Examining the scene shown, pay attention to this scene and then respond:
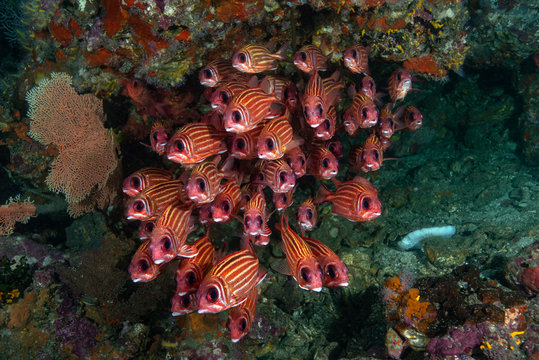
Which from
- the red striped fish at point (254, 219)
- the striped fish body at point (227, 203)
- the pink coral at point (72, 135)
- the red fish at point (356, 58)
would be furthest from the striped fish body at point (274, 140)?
the pink coral at point (72, 135)

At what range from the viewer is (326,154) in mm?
4051

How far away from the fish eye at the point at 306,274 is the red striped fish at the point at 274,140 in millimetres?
1254

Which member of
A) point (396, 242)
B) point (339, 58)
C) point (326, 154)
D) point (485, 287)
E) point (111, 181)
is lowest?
point (396, 242)

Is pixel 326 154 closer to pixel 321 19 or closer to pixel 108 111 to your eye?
pixel 321 19

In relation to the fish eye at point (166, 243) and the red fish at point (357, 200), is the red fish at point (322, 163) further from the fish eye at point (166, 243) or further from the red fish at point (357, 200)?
the fish eye at point (166, 243)

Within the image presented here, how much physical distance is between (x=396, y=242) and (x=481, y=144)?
5461mm

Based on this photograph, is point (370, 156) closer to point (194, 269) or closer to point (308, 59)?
point (308, 59)

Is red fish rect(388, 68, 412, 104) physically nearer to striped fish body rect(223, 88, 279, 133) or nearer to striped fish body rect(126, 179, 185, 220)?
striped fish body rect(223, 88, 279, 133)

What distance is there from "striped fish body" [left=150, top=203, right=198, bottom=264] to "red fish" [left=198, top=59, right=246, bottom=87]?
180 cm

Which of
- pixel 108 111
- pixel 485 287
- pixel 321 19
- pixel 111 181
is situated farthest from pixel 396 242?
pixel 108 111

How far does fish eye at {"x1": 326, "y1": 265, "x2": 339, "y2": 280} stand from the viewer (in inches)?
125

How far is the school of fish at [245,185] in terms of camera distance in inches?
122

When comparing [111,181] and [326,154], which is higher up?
[326,154]

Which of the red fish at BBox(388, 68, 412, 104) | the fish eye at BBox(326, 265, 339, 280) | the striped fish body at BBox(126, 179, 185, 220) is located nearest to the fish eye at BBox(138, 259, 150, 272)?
the striped fish body at BBox(126, 179, 185, 220)
